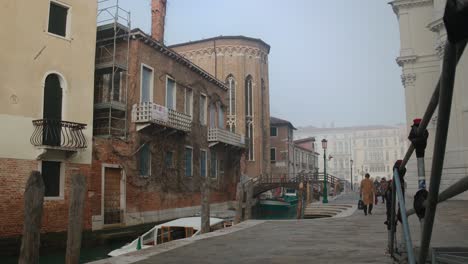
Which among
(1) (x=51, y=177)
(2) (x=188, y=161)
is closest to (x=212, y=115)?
(2) (x=188, y=161)

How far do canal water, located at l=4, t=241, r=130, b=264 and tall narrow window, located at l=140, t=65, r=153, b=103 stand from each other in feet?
23.9

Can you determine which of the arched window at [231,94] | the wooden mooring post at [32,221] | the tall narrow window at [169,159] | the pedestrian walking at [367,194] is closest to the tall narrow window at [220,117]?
the tall narrow window at [169,159]

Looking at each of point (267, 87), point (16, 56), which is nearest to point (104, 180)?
point (16, 56)

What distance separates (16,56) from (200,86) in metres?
13.3

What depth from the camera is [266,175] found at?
128 ft

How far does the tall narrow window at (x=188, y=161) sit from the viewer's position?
24.5 meters

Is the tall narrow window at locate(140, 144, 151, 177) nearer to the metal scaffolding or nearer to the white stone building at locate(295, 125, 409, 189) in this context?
the metal scaffolding

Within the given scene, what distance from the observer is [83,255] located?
1473 centimetres

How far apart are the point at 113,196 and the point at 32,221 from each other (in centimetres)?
1069

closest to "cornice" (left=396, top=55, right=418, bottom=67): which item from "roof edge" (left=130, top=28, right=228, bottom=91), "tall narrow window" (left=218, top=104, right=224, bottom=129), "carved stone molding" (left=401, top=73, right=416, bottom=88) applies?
"carved stone molding" (left=401, top=73, right=416, bottom=88)

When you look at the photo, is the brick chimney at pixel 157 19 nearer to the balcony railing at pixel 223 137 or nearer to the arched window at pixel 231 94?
the balcony railing at pixel 223 137

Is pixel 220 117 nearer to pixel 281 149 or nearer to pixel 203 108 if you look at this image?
pixel 203 108

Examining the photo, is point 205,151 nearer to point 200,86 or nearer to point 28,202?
point 200,86

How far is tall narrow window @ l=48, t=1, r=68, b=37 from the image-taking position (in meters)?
16.1
